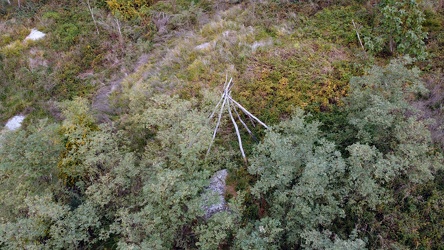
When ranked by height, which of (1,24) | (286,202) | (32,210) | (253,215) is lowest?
(253,215)

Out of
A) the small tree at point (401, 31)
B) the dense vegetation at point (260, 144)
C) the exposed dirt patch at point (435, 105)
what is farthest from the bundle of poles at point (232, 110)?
the small tree at point (401, 31)

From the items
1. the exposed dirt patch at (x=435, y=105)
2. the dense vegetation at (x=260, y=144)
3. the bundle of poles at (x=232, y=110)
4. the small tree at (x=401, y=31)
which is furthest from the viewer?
the small tree at (x=401, y=31)

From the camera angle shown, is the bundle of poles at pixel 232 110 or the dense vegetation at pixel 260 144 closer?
the dense vegetation at pixel 260 144

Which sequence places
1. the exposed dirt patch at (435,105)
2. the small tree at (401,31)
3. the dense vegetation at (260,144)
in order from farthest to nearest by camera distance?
the small tree at (401,31) < the exposed dirt patch at (435,105) < the dense vegetation at (260,144)

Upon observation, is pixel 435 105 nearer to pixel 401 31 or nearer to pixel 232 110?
pixel 401 31

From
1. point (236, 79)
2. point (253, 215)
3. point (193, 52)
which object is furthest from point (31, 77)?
point (253, 215)

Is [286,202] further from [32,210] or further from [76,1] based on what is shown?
[76,1]

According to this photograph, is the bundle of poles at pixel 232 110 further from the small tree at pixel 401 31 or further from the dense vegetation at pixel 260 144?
the small tree at pixel 401 31

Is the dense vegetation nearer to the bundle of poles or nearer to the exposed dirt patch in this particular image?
the exposed dirt patch
